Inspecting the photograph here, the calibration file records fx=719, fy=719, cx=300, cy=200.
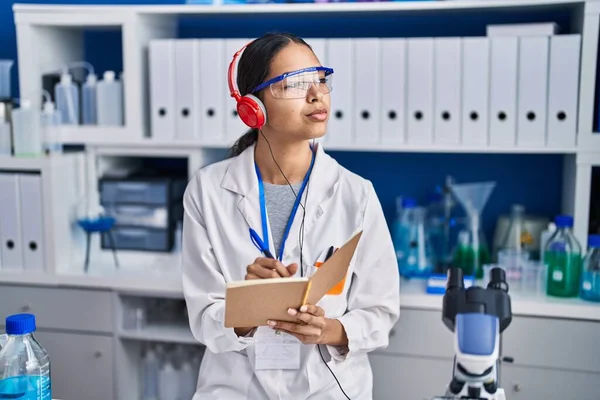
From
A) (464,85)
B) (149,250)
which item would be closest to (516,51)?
(464,85)

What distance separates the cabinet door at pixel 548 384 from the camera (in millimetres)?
2139

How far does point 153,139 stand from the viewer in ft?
8.31

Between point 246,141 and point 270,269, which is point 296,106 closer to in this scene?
point 246,141

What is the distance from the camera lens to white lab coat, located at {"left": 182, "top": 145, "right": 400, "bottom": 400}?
158cm

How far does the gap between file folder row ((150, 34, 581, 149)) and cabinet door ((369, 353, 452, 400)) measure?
2.29 feet

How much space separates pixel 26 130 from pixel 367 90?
120 cm

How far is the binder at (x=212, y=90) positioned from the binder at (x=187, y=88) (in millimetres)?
21

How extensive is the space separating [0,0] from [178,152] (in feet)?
3.82

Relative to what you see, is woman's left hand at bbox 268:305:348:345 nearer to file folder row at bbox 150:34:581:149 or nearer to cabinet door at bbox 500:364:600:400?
cabinet door at bbox 500:364:600:400

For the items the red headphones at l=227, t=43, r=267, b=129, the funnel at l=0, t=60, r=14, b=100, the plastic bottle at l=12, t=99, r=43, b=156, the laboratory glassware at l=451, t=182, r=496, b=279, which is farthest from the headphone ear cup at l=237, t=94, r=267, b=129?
the funnel at l=0, t=60, r=14, b=100

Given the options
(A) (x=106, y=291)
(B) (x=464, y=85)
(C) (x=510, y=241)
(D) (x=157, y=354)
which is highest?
(B) (x=464, y=85)

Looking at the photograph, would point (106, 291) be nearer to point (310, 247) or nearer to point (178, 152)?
point (178, 152)

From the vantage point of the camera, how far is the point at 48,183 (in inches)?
96.0

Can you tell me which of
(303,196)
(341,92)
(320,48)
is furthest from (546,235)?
(303,196)
